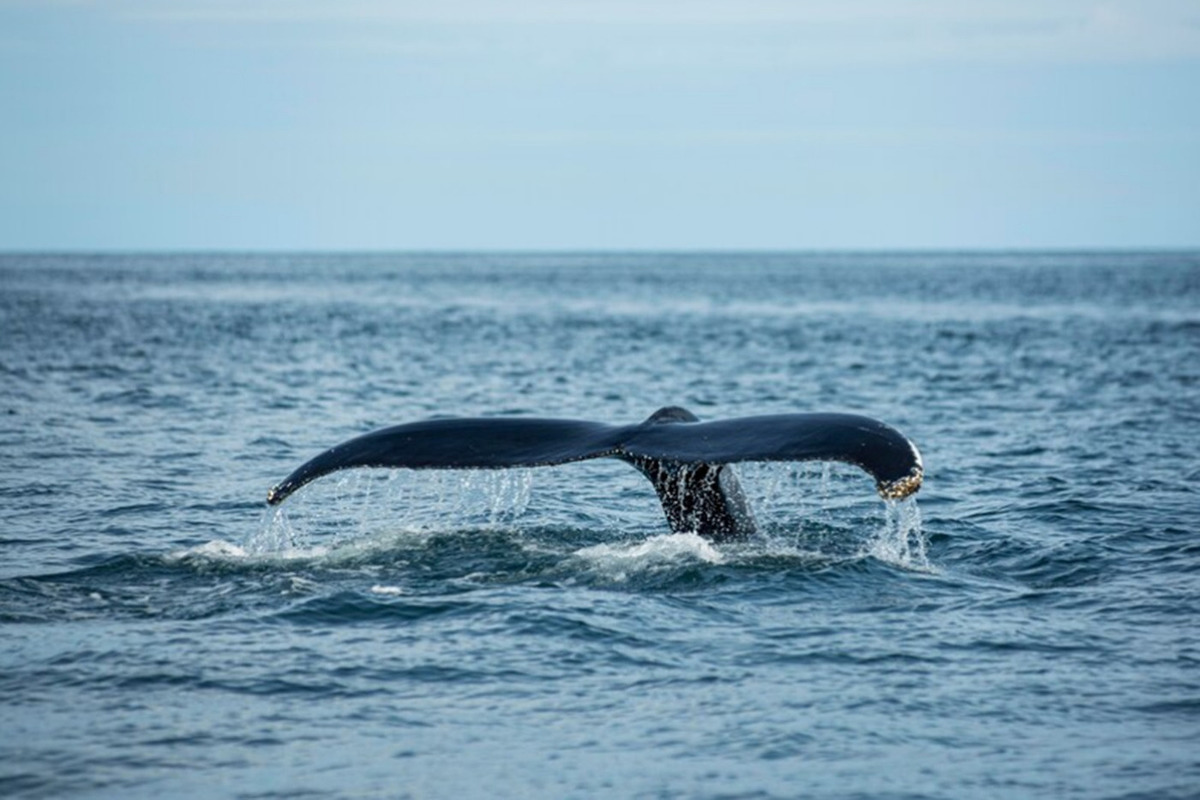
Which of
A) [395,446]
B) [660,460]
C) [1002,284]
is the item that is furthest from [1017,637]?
[1002,284]

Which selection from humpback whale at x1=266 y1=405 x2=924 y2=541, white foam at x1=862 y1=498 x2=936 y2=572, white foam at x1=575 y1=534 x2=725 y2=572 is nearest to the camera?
humpback whale at x1=266 y1=405 x2=924 y2=541

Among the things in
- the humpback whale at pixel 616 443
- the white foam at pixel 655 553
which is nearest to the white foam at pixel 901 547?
the white foam at pixel 655 553

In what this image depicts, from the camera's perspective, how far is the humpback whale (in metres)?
8.86

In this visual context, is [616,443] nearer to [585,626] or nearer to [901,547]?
[585,626]

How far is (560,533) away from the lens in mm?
12484

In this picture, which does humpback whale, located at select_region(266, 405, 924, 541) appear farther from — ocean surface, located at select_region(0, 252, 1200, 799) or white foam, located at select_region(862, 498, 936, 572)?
white foam, located at select_region(862, 498, 936, 572)

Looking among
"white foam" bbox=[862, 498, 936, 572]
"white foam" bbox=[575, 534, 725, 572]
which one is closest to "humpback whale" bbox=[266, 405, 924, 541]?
"white foam" bbox=[575, 534, 725, 572]

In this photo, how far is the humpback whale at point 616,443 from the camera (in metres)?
8.86

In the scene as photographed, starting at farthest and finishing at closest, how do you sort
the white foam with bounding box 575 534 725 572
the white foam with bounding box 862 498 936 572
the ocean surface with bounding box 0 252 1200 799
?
the white foam with bounding box 862 498 936 572, the white foam with bounding box 575 534 725 572, the ocean surface with bounding box 0 252 1200 799

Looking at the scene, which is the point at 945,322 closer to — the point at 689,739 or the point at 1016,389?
the point at 1016,389

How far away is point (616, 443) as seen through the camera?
9.61m

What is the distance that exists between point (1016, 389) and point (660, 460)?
2058cm

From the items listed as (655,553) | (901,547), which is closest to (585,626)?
(655,553)

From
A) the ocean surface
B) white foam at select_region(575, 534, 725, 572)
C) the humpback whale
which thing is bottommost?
the ocean surface
